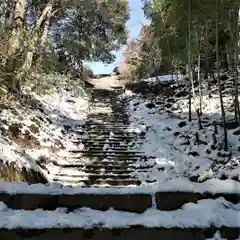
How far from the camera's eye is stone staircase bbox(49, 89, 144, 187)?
6797 mm

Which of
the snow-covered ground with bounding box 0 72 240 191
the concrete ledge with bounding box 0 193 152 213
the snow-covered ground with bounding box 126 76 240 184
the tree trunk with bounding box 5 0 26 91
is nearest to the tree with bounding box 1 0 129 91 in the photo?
the tree trunk with bounding box 5 0 26 91

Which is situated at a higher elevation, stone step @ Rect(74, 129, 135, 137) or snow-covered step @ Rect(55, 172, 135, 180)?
stone step @ Rect(74, 129, 135, 137)

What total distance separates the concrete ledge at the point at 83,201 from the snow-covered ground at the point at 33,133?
130 inches

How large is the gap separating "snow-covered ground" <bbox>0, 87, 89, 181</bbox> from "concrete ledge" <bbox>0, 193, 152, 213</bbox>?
3.30 m

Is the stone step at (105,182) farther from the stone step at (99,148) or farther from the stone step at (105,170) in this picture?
the stone step at (99,148)

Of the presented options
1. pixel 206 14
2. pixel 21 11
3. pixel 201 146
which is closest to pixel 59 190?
pixel 201 146

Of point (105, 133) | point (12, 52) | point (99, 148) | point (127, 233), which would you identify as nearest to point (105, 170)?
point (99, 148)

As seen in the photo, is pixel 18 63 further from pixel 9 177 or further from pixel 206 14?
pixel 206 14

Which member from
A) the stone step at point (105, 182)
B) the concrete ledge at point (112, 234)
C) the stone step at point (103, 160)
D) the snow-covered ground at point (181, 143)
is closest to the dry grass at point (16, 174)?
the stone step at point (105, 182)

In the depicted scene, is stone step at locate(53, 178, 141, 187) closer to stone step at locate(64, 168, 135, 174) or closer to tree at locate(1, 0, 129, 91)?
stone step at locate(64, 168, 135, 174)

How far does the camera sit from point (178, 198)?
276 cm

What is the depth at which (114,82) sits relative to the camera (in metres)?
27.5

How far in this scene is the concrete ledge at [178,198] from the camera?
274cm

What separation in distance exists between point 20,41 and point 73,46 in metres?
9.68
